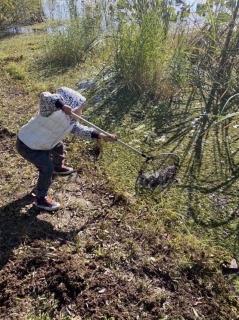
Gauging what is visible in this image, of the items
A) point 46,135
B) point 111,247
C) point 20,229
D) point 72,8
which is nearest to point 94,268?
point 111,247

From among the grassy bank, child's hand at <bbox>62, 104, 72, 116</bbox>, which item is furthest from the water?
child's hand at <bbox>62, 104, 72, 116</bbox>

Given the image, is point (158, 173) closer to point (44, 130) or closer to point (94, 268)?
point (44, 130)

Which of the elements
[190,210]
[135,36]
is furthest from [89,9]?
[190,210]

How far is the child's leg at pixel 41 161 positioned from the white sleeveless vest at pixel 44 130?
40 mm

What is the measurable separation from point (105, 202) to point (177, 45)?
7.90ft

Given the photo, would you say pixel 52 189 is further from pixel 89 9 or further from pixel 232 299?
pixel 89 9

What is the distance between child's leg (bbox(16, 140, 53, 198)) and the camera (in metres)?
3.16

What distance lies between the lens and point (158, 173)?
3.60 meters

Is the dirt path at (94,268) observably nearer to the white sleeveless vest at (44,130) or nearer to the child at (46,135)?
the child at (46,135)

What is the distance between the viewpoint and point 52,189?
355cm

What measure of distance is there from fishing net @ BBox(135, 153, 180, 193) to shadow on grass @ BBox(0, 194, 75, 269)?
777 mm

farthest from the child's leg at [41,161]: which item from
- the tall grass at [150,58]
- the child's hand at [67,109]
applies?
the tall grass at [150,58]

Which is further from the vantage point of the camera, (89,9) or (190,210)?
(89,9)

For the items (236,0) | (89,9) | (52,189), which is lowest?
(52,189)
